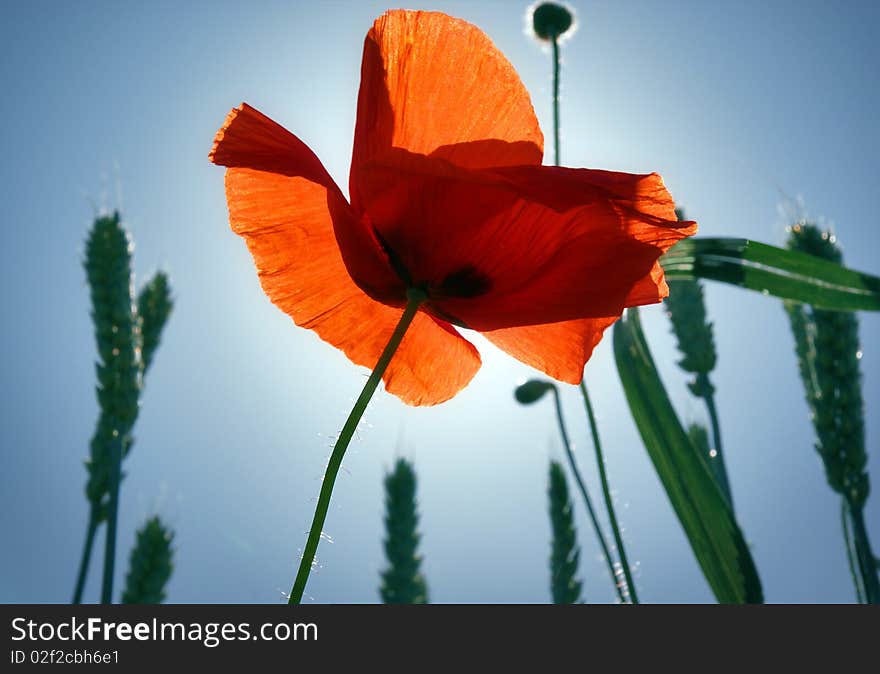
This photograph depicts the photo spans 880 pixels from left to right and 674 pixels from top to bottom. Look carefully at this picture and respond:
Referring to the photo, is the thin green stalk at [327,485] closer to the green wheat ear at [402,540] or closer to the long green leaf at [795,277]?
the long green leaf at [795,277]

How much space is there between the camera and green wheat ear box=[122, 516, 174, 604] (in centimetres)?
173

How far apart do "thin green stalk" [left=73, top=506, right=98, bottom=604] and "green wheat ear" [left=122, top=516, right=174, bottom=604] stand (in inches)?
20.5

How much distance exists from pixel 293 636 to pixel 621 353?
0.35 meters

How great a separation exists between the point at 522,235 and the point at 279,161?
11cm

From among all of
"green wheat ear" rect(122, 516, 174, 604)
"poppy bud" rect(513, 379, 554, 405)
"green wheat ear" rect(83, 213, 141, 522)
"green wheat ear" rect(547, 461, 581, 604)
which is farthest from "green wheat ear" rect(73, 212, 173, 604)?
"green wheat ear" rect(547, 461, 581, 604)

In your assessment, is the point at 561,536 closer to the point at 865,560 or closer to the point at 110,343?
the point at 110,343

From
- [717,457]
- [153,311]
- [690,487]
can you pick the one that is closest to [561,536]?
[153,311]

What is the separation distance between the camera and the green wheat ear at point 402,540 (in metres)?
2.78

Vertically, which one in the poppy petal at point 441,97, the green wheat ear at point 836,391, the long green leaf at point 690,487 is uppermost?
the green wheat ear at point 836,391

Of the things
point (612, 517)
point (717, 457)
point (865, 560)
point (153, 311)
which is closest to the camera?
point (612, 517)

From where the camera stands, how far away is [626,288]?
0.31 metres

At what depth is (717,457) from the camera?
0.72 meters

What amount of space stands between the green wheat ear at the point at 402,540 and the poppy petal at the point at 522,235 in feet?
8.55

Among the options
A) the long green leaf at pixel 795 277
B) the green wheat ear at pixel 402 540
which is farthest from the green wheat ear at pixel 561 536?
the long green leaf at pixel 795 277
